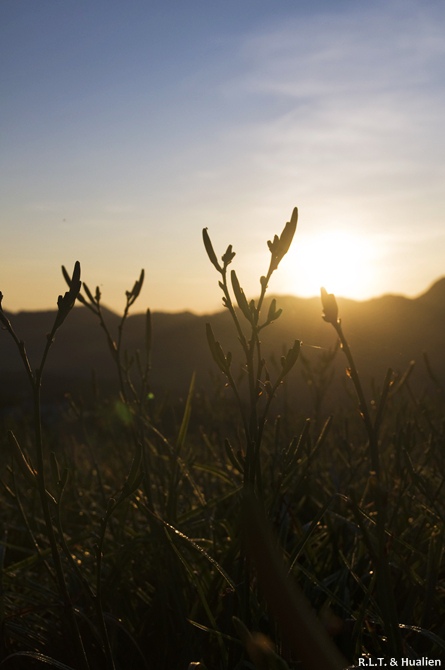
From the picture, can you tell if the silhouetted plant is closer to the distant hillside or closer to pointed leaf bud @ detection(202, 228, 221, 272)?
pointed leaf bud @ detection(202, 228, 221, 272)

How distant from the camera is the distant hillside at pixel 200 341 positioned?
18.1 meters

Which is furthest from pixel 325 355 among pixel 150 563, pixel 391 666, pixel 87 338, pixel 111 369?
pixel 87 338

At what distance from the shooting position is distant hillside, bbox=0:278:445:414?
18.1 m

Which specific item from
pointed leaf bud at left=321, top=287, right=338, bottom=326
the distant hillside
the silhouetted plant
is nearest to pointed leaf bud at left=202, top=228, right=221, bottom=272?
the silhouetted plant

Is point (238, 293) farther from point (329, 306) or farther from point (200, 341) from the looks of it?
point (200, 341)

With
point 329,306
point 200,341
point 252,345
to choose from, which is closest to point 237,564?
point 252,345

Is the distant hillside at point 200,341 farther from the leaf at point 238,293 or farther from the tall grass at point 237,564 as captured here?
the leaf at point 238,293

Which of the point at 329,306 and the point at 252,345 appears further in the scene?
the point at 252,345

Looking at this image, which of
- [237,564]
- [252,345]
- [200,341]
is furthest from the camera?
[200,341]

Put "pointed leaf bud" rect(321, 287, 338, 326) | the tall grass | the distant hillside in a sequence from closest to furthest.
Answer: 1. the tall grass
2. "pointed leaf bud" rect(321, 287, 338, 326)
3. the distant hillside

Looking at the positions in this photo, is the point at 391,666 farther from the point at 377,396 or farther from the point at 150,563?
the point at 377,396

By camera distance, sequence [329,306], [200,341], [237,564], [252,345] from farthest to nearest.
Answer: [200,341] → [237,564] → [252,345] → [329,306]

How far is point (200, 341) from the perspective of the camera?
1382 inches

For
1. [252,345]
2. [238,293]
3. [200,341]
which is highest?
[238,293]
